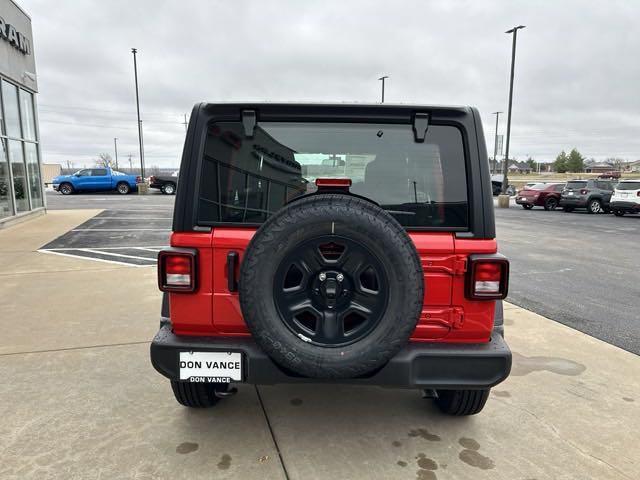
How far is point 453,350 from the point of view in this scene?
2383 millimetres

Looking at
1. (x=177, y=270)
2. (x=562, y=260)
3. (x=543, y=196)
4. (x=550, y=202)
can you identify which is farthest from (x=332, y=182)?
(x=550, y=202)

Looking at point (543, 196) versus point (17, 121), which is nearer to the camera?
point (17, 121)

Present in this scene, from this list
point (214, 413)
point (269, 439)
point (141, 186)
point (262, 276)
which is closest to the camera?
point (262, 276)

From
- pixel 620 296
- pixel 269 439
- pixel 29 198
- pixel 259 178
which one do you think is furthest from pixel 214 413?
pixel 29 198

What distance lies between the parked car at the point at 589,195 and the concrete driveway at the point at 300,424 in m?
19.4

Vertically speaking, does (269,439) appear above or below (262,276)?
below

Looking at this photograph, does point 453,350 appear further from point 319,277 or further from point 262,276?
point 262,276

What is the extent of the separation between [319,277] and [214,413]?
1.38 metres

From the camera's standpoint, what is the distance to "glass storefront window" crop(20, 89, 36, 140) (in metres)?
12.9

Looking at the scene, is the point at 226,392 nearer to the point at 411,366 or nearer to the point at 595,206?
the point at 411,366

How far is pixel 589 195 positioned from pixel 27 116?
73.2ft

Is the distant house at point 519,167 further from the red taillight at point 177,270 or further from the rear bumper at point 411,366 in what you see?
the red taillight at point 177,270

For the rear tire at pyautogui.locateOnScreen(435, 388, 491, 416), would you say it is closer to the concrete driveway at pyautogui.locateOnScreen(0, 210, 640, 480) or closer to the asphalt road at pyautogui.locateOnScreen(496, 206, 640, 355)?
the concrete driveway at pyautogui.locateOnScreen(0, 210, 640, 480)

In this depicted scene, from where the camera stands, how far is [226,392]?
3094 millimetres
